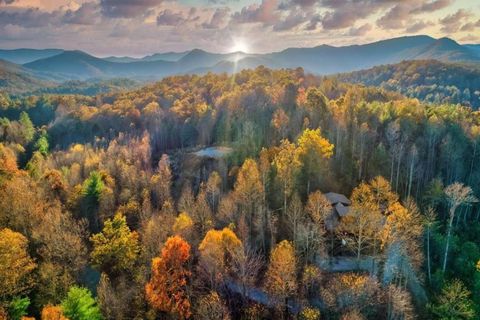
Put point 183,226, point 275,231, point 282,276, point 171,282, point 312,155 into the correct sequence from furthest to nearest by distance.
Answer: point 312,155, point 275,231, point 183,226, point 171,282, point 282,276

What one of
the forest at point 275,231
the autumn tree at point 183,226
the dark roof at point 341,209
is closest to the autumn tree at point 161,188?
the forest at point 275,231

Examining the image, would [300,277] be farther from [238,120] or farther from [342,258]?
[238,120]

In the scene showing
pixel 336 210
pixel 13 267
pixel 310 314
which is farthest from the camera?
pixel 336 210

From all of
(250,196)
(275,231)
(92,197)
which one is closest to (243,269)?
(275,231)

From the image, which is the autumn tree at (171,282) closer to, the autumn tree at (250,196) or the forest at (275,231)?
the forest at (275,231)

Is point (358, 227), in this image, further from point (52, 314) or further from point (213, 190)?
point (52, 314)

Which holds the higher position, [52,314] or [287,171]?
[287,171]
